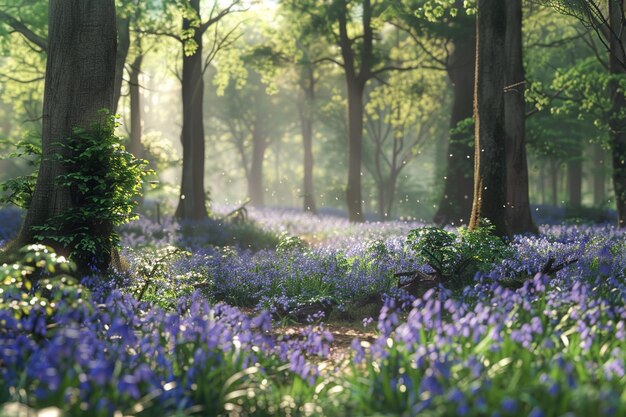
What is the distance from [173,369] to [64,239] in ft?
13.8

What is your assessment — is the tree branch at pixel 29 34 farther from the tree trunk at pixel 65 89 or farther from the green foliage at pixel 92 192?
the green foliage at pixel 92 192

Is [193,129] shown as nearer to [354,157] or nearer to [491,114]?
[354,157]

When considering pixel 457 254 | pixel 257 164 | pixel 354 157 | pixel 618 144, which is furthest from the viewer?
pixel 257 164

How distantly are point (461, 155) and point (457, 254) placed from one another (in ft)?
37.2

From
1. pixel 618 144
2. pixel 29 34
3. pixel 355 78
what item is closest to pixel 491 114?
pixel 618 144

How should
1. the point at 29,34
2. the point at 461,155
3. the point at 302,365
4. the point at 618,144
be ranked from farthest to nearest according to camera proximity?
the point at 461,155
the point at 618,144
the point at 29,34
the point at 302,365

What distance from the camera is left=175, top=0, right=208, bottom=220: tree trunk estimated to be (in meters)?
19.1

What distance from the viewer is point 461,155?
19.4m

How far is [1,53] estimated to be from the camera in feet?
71.8

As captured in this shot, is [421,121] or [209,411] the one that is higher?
[421,121]

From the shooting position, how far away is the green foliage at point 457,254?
27.7ft

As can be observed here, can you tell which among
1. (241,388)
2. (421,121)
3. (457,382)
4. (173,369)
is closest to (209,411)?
(241,388)

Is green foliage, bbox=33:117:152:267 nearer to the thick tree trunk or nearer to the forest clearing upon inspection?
the forest clearing

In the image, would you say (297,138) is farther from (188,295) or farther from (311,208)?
(188,295)
